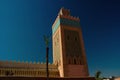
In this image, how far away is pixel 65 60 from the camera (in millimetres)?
32750

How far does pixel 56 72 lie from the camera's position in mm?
33312

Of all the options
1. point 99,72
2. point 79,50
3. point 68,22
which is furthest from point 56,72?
point 68,22

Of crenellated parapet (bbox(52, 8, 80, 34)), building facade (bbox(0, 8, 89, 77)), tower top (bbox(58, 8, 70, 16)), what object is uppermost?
tower top (bbox(58, 8, 70, 16))

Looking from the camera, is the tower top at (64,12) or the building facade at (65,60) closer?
the building facade at (65,60)

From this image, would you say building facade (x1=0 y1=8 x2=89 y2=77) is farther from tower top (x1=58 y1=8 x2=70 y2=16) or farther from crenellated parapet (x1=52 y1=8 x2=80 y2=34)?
tower top (x1=58 y1=8 x2=70 y2=16)

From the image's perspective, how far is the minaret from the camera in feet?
107

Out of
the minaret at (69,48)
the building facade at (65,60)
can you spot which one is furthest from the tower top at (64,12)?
the building facade at (65,60)

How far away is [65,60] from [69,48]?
125 inches

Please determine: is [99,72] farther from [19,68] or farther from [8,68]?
[8,68]

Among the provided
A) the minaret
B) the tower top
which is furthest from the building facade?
the tower top

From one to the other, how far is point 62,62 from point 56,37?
8520mm

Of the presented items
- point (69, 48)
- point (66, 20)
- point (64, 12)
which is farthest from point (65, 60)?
point (64, 12)

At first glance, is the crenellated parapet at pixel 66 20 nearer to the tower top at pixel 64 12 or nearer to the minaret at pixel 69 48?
the minaret at pixel 69 48

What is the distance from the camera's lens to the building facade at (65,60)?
3148 cm
